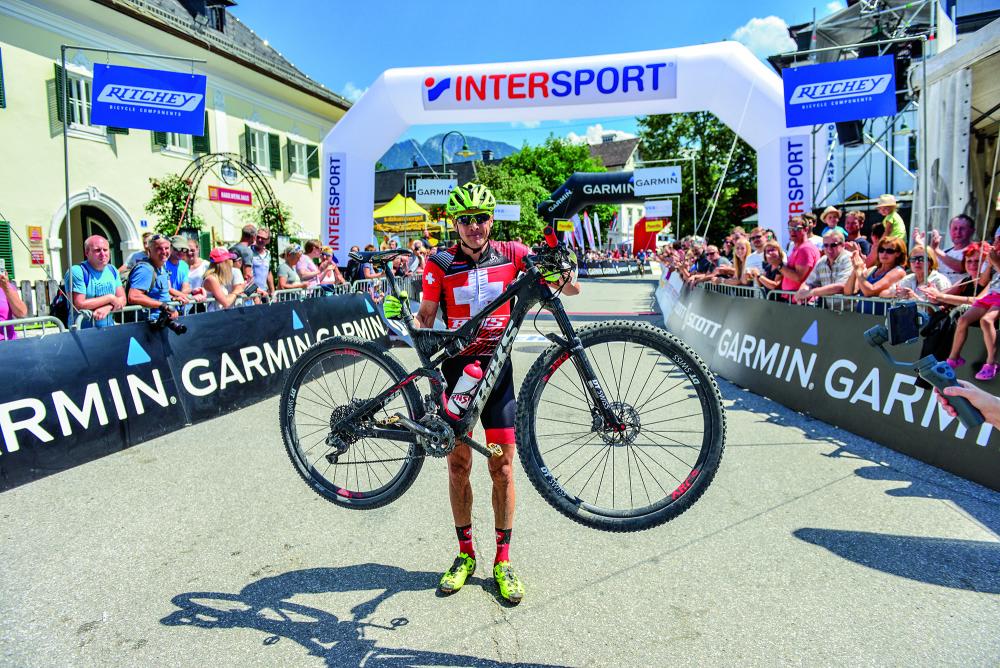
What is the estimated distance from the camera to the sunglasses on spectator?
3.48 meters

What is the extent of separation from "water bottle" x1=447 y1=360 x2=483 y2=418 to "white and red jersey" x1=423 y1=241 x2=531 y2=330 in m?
0.26

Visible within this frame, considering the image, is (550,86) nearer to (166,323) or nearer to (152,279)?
(152,279)

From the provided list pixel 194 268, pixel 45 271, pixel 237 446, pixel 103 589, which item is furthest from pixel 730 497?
pixel 45 271

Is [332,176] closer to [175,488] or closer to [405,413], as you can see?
[175,488]

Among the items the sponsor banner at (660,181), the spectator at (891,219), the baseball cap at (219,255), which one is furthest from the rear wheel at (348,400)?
the sponsor banner at (660,181)

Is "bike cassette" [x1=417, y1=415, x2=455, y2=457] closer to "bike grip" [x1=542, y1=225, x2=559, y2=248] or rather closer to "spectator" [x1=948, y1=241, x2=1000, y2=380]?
"bike grip" [x1=542, y1=225, x2=559, y2=248]

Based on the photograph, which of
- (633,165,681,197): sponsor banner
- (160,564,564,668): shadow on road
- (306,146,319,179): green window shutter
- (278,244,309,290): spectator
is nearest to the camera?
(160,564,564,668): shadow on road

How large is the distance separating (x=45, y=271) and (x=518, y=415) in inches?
689

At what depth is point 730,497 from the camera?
188 inches

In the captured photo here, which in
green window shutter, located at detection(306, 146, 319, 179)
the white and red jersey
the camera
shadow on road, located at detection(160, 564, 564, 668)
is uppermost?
green window shutter, located at detection(306, 146, 319, 179)

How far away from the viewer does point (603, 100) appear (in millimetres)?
11930

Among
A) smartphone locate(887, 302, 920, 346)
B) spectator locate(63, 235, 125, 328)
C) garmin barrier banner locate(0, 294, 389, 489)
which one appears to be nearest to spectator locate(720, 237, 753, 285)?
garmin barrier banner locate(0, 294, 389, 489)

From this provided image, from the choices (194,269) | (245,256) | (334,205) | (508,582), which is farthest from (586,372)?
(334,205)

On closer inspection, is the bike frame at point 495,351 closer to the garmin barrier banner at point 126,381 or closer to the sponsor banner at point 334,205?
the garmin barrier banner at point 126,381
